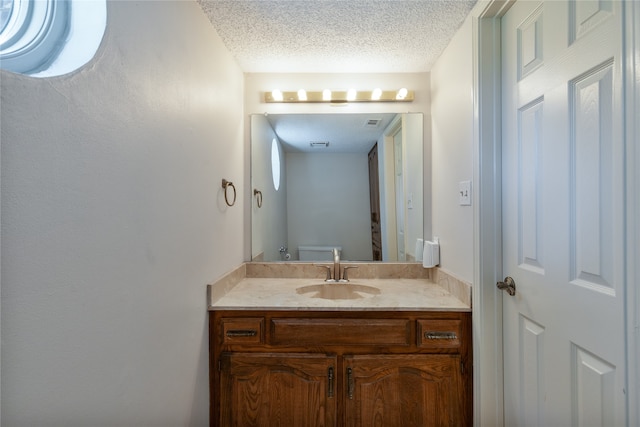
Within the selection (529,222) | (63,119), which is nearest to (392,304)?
(529,222)

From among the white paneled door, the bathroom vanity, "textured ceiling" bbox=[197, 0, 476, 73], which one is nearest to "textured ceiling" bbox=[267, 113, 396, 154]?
"textured ceiling" bbox=[197, 0, 476, 73]

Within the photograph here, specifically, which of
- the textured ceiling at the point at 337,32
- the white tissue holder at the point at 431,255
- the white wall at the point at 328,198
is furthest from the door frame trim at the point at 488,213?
the white wall at the point at 328,198

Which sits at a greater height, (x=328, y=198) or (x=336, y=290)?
(x=328, y=198)

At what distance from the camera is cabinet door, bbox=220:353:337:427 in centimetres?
136

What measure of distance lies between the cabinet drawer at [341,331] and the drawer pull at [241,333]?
0.09 metres

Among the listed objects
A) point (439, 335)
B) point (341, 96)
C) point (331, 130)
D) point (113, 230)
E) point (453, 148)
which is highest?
point (341, 96)

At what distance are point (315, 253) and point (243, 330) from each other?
30.0 inches

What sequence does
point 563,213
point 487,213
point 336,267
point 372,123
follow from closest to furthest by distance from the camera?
point 563,213, point 487,213, point 336,267, point 372,123

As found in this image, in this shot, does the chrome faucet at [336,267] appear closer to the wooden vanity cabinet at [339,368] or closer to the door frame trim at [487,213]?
the wooden vanity cabinet at [339,368]

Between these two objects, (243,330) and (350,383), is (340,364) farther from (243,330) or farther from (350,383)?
(243,330)

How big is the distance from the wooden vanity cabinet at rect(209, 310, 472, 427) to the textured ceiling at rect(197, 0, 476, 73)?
1353mm

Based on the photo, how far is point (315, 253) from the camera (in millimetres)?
2018

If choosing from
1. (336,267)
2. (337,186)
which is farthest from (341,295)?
(337,186)

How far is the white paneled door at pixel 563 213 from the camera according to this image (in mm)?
767
